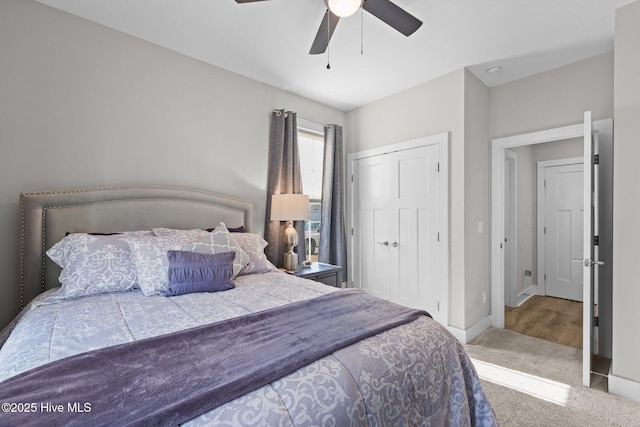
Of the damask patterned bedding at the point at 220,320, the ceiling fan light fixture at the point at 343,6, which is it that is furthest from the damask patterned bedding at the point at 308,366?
the ceiling fan light fixture at the point at 343,6

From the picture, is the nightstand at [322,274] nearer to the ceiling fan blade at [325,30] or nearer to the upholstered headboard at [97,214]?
the upholstered headboard at [97,214]

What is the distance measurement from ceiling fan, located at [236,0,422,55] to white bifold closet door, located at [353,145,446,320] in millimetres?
1582

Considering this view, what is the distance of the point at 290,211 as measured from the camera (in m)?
2.90

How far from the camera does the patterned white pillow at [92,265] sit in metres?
1.67

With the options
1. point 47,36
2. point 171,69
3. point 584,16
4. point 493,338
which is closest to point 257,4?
point 171,69

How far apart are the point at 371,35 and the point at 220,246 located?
6.76 ft

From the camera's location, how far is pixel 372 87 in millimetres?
3340

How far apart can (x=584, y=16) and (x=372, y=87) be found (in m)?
1.81

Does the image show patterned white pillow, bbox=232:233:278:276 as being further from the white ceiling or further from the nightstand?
the white ceiling

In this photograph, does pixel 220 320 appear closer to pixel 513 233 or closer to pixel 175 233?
pixel 175 233

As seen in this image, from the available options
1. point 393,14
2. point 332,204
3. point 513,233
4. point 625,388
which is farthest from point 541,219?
point 393,14

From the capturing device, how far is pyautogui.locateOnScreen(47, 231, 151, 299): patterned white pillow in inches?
65.9

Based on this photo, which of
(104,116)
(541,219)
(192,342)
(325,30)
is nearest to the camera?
(192,342)

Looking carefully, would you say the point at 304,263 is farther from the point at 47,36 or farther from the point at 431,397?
the point at 47,36
